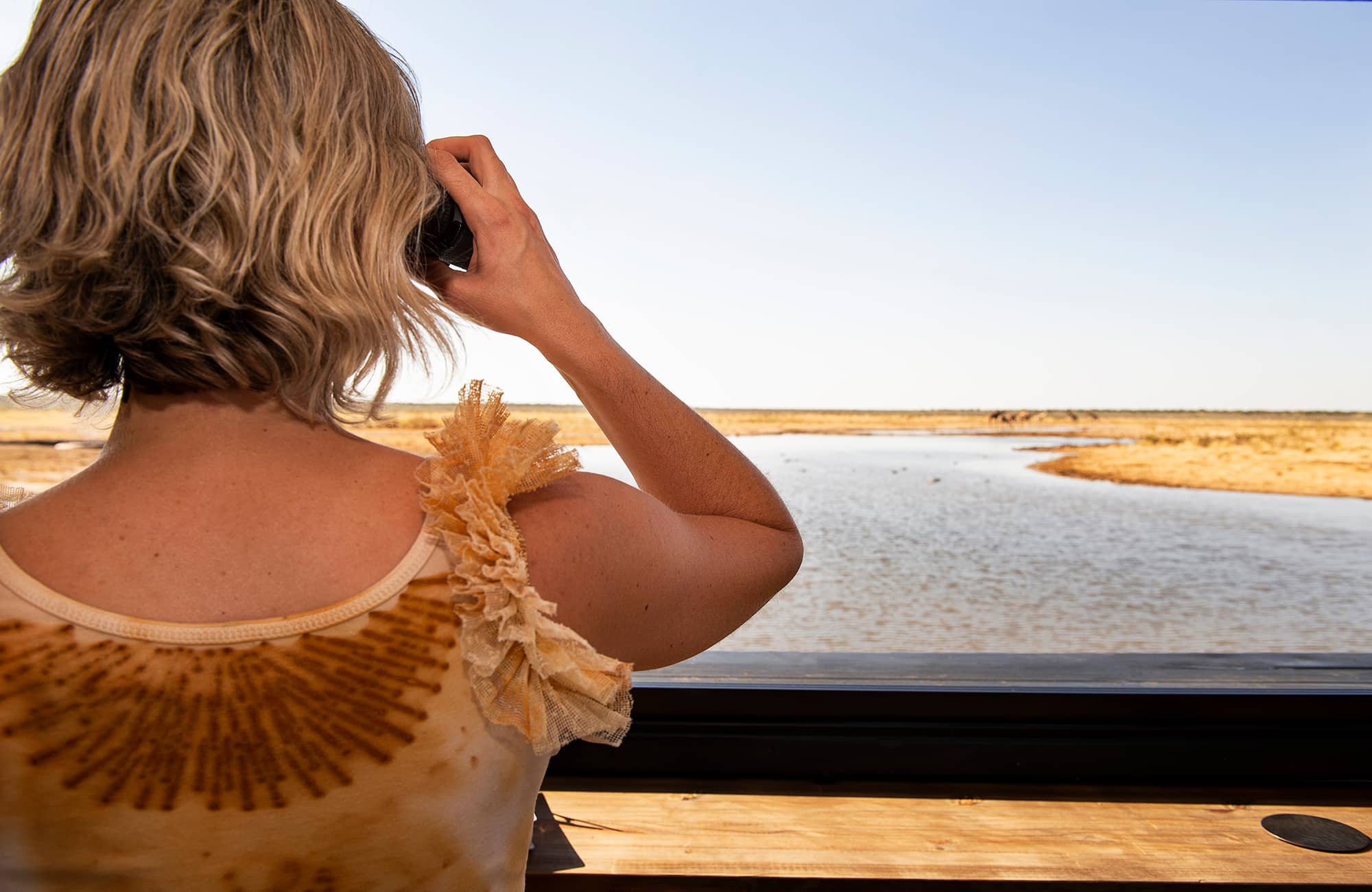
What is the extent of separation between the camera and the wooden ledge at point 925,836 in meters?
1.33

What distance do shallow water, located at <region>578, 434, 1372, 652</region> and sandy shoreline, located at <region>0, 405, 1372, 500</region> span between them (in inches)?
3.4

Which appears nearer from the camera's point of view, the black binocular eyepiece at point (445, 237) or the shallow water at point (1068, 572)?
the black binocular eyepiece at point (445, 237)

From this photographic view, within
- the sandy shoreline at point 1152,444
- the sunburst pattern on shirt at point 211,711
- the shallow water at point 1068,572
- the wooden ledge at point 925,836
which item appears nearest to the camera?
the sunburst pattern on shirt at point 211,711

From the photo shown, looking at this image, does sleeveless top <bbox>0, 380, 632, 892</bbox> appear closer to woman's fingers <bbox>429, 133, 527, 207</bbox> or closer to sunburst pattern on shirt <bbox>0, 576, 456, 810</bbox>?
sunburst pattern on shirt <bbox>0, 576, 456, 810</bbox>

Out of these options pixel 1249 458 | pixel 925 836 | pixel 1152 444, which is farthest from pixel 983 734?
pixel 1152 444

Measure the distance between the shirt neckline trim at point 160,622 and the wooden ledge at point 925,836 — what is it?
1.02 m

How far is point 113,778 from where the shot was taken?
0.41 m

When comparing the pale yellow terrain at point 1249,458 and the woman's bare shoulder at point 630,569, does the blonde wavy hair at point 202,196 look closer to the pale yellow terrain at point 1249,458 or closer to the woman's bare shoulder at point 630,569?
the woman's bare shoulder at point 630,569

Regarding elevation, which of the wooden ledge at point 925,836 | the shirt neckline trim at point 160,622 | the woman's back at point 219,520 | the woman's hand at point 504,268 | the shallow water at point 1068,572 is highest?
the woman's hand at point 504,268

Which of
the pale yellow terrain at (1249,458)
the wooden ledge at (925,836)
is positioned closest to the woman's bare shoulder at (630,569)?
the wooden ledge at (925,836)

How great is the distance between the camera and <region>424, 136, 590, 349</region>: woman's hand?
525 mm

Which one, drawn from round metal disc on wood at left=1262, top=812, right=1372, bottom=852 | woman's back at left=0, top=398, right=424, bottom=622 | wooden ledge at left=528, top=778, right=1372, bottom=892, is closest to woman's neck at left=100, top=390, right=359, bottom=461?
woman's back at left=0, top=398, right=424, bottom=622

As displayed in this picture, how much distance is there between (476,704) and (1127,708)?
4.76 ft

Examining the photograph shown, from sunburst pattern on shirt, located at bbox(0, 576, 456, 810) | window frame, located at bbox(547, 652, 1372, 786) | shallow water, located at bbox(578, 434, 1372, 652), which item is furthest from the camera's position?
shallow water, located at bbox(578, 434, 1372, 652)
